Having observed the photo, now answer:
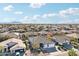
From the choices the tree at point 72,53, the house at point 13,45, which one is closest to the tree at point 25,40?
the house at point 13,45

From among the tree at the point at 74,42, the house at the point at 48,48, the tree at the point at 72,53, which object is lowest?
the tree at the point at 72,53

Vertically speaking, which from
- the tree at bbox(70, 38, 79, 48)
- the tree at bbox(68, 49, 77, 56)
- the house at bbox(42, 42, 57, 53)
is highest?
the tree at bbox(70, 38, 79, 48)

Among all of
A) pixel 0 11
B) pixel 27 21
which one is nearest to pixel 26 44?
pixel 27 21

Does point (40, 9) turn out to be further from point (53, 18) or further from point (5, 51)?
Result: point (5, 51)

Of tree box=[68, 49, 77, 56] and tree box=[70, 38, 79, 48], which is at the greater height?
tree box=[70, 38, 79, 48]

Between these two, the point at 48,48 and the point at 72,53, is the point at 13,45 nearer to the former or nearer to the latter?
the point at 48,48

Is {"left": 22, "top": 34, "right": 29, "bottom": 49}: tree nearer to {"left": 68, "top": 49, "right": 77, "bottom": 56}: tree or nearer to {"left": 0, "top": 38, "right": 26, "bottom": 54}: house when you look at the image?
{"left": 0, "top": 38, "right": 26, "bottom": 54}: house

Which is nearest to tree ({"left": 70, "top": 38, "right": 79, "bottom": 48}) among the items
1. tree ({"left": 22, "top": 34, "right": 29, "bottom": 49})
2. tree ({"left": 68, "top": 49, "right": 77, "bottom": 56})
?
tree ({"left": 68, "top": 49, "right": 77, "bottom": 56})

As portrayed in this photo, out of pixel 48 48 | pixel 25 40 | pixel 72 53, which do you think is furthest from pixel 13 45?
pixel 72 53

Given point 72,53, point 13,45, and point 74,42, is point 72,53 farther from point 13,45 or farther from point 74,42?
point 13,45

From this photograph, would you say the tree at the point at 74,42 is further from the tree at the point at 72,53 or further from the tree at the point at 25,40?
the tree at the point at 25,40

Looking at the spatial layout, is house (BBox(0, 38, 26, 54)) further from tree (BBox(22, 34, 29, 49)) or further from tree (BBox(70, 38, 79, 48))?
tree (BBox(70, 38, 79, 48))
